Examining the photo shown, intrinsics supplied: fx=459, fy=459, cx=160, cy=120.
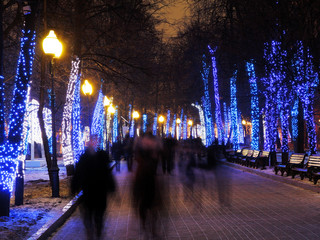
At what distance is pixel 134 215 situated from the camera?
423 inches

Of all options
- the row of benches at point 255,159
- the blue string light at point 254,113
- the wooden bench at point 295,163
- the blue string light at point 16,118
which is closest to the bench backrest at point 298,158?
the wooden bench at point 295,163

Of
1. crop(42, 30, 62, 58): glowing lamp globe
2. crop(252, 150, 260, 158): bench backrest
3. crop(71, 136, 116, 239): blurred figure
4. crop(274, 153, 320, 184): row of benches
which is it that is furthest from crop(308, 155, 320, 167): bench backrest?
crop(42, 30, 62, 58): glowing lamp globe

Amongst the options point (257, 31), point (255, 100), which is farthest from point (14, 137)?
point (255, 100)

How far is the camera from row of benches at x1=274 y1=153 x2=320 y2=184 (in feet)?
51.4

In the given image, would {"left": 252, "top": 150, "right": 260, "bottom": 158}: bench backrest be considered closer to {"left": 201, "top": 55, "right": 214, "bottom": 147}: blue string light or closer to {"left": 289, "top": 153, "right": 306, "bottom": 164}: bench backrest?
{"left": 289, "top": 153, "right": 306, "bottom": 164}: bench backrest

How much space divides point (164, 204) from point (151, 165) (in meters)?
3.04

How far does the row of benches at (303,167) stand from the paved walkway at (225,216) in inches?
36.0

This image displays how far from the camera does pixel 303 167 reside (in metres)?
18.3

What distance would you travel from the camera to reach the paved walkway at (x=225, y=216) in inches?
323

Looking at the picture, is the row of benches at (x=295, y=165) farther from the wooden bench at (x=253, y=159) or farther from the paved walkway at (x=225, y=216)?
the paved walkway at (x=225, y=216)

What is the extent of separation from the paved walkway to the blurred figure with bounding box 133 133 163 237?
247mm

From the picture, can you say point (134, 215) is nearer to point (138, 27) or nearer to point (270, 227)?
point (270, 227)

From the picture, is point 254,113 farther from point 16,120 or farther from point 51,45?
point 16,120

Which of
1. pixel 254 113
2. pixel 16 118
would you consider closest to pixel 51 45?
pixel 16 118
